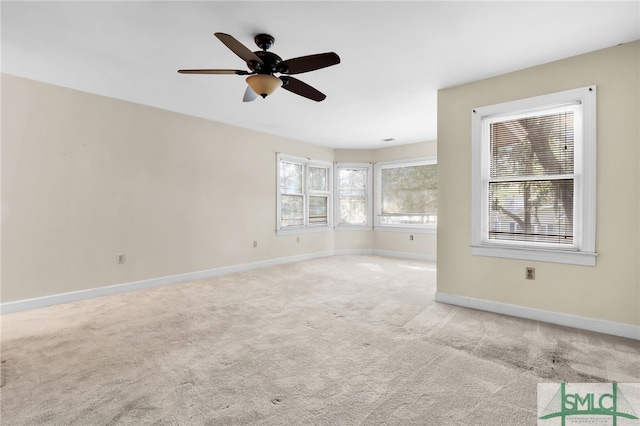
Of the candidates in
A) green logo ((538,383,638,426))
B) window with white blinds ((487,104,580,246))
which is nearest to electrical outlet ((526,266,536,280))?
window with white blinds ((487,104,580,246))

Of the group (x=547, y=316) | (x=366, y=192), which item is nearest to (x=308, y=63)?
(x=547, y=316)

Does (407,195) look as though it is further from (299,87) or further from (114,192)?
(114,192)

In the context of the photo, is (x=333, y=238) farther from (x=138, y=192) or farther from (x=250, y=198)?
(x=138, y=192)

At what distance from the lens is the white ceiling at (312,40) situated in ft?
7.13

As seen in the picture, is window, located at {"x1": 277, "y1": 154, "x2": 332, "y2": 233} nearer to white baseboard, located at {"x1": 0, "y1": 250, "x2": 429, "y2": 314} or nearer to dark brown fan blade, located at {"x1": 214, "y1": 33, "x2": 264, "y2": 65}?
white baseboard, located at {"x1": 0, "y1": 250, "x2": 429, "y2": 314}

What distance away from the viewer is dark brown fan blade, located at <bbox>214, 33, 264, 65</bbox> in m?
1.85

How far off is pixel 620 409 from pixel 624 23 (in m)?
2.74

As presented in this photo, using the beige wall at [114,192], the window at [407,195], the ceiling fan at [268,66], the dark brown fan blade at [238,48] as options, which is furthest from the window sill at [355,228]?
the dark brown fan blade at [238,48]

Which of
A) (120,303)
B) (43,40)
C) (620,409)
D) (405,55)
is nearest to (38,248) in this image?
(120,303)

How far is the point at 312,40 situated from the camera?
256 cm

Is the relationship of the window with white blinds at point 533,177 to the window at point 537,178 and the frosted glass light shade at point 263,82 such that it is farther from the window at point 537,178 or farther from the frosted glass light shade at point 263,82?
the frosted glass light shade at point 263,82

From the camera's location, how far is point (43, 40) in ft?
8.51

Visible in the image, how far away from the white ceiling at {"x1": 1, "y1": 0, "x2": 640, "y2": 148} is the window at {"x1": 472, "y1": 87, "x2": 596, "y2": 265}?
1.61ft

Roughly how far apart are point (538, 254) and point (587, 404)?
1.62 m
